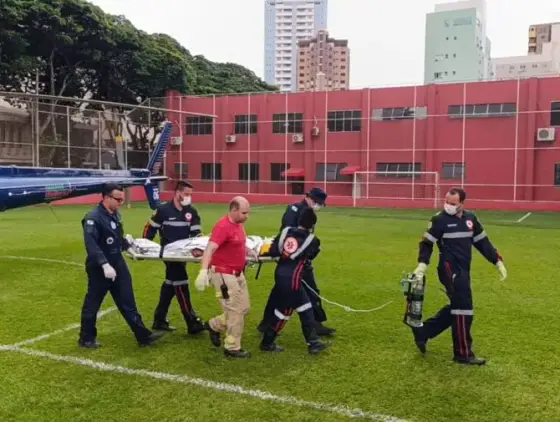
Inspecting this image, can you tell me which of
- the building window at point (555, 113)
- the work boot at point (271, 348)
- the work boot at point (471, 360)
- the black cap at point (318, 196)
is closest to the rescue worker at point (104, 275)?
the work boot at point (271, 348)

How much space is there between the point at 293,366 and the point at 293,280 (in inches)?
37.5

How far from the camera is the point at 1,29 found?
35375 mm

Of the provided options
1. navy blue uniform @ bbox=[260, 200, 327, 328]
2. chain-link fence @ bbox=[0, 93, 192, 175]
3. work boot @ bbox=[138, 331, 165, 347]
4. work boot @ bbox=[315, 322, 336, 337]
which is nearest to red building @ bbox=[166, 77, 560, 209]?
chain-link fence @ bbox=[0, 93, 192, 175]

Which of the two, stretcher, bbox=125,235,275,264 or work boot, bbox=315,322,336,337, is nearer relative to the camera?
stretcher, bbox=125,235,275,264

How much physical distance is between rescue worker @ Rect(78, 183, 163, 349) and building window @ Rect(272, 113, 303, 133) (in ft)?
117

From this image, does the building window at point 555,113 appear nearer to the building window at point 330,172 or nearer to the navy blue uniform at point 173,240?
the building window at point 330,172

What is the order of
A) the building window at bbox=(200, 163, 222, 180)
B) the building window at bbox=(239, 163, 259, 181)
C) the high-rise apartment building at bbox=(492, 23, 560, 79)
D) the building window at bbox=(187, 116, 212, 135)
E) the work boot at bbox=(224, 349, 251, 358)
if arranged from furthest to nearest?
the high-rise apartment building at bbox=(492, 23, 560, 79)
the building window at bbox=(200, 163, 222, 180)
the building window at bbox=(187, 116, 212, 135)
the building window at bbox=(239, 163, 259, 181)
the work boot at bbox=(224, 349, 251, 358)

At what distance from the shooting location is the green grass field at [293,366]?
5.22m

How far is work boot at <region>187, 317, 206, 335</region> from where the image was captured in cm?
760

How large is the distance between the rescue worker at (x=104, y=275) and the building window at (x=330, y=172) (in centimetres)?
3412

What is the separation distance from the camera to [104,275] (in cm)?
676

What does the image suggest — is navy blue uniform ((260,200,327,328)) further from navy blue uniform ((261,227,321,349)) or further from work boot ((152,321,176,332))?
work boot ((152,321,176,332))

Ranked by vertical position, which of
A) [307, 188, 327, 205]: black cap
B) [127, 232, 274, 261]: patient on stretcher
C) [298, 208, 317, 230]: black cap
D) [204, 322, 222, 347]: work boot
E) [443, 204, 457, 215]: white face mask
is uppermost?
[307, 188, 327, 205]: black cap

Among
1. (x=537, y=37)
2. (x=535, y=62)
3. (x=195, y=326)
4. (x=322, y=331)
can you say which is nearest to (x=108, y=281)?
(x=195, y=326)
